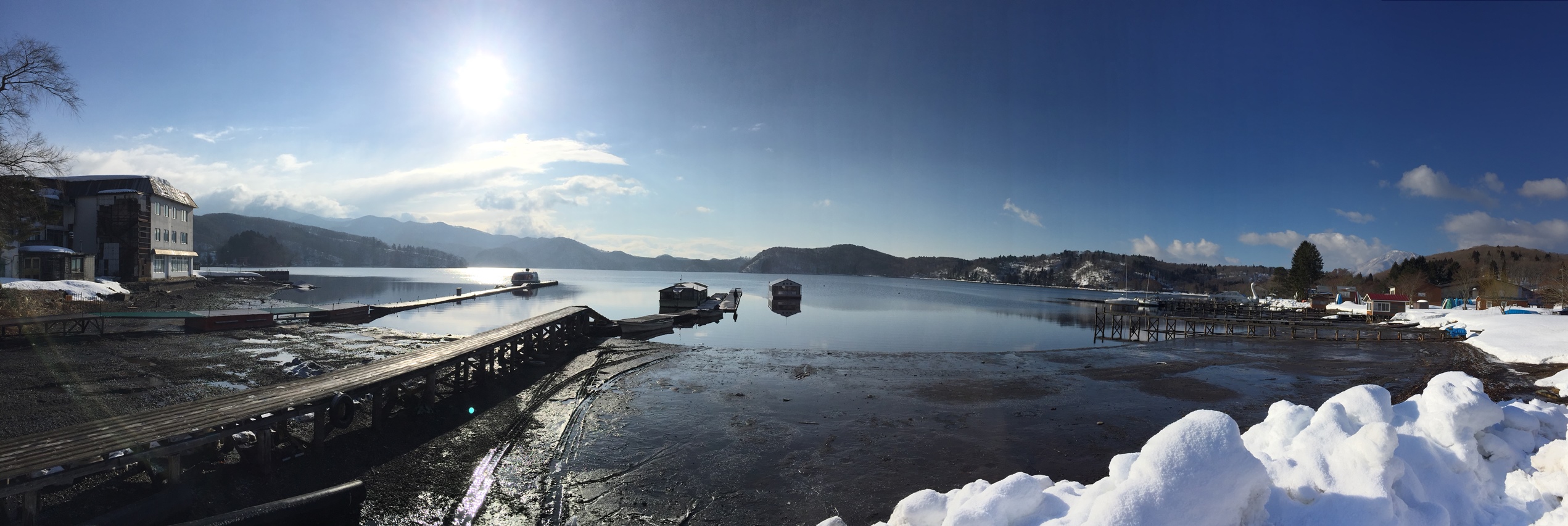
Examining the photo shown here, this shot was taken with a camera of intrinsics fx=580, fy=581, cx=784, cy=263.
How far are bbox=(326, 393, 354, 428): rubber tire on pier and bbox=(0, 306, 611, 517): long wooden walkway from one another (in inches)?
1.1

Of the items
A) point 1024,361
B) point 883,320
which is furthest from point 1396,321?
point 1024,361

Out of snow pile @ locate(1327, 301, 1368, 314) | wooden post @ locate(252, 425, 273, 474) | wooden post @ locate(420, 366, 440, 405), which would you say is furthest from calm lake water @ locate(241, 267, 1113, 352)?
snow pile @ locate(1327, 301, 1368, 314)

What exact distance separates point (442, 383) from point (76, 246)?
179 feet

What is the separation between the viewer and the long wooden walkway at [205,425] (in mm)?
5730

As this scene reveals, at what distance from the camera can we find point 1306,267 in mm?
78250

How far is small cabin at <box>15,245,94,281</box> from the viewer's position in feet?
115

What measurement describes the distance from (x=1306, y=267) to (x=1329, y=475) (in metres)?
99.4

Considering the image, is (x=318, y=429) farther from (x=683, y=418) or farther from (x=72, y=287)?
(x=72, y=287)

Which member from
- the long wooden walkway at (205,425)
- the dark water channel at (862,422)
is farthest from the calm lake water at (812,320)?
the long wooden walkway at (205,425)

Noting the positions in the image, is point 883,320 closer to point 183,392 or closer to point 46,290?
Answer: point 183,392

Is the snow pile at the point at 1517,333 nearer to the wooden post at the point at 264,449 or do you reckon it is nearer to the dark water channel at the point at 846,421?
the dark water channel at the point at 846,421

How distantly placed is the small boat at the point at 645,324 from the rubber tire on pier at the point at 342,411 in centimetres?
2190

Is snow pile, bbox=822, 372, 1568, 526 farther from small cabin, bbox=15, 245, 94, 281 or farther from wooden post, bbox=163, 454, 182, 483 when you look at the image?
small cabin, bbox=15, 245, 94, 281

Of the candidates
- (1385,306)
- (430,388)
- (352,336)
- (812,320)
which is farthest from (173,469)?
(1385,306)
